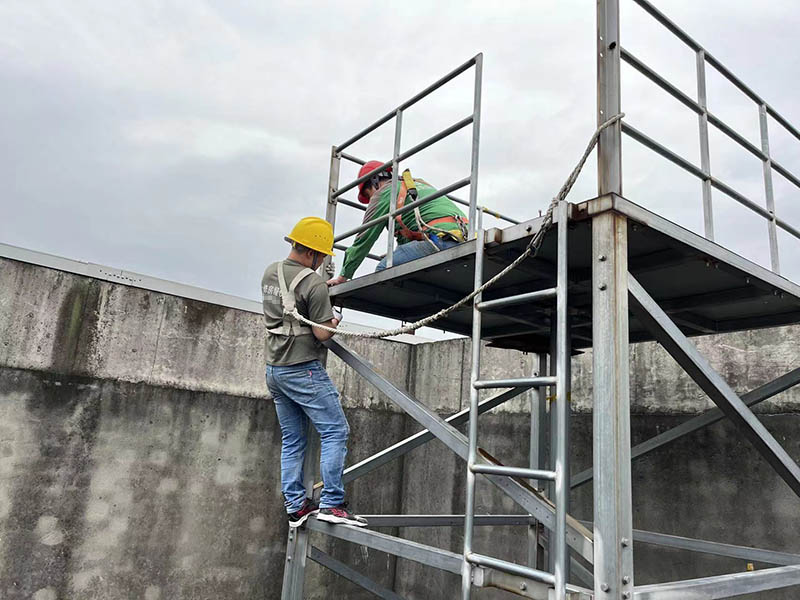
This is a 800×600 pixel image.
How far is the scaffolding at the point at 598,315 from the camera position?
2584 mm

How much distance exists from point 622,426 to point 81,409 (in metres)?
4.53

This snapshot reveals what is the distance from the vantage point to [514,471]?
2.73 metres

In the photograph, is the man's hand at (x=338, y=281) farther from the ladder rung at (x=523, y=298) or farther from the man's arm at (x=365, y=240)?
the ladder rung at (x=523, y=298)

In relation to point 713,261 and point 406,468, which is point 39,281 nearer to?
point 406,468

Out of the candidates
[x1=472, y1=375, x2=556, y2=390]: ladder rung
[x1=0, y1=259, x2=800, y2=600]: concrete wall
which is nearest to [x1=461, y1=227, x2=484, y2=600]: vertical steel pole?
[x1=472, y1=375, x2=556, y2=390]: ladder rung

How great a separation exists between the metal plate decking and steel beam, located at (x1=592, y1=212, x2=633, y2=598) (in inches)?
8.2

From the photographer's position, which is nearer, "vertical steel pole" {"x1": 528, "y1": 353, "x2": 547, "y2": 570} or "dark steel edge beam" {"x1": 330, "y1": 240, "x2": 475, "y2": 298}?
"dark steel edge beam" {"x1": 330, "y1": 240, "x2": 475, "y2": 298}

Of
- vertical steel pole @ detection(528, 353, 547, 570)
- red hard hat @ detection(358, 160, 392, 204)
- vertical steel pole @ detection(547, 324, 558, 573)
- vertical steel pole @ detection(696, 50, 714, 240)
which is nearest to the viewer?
vertical steel pole @ detection(696, 50, 714, 240)

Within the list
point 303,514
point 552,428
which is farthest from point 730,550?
point 303,514

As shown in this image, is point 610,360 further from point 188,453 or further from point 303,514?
point 188,453

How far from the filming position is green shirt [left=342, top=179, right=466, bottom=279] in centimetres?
405

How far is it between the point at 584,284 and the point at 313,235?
185 centimetres

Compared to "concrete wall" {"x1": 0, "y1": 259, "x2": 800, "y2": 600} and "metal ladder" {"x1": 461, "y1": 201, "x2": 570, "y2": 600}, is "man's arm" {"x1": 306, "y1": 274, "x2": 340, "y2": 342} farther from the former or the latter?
"concrete wall" {"x1": 0, "y1": 259, "x2": 800, "y2": 600}

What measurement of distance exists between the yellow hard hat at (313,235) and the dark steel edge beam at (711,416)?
2.61 m
